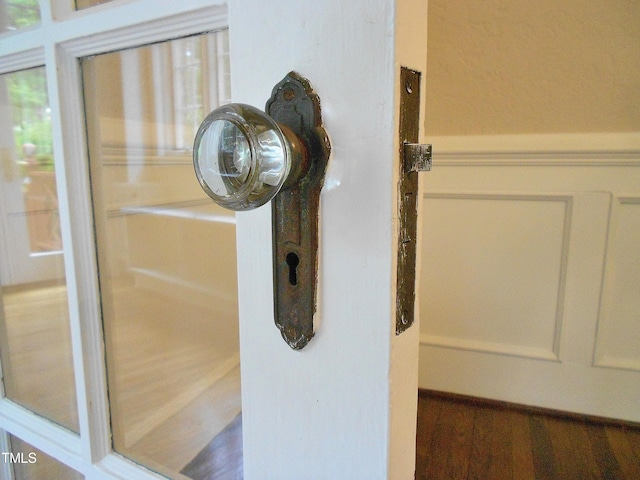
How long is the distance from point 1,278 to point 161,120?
1.05 feet

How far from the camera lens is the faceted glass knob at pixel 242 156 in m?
0.23

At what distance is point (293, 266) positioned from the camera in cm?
28

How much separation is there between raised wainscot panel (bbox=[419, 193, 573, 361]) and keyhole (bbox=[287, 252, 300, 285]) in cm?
122

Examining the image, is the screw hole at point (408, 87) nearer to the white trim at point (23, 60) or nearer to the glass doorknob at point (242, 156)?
the glass doorknob at point (242, 156)

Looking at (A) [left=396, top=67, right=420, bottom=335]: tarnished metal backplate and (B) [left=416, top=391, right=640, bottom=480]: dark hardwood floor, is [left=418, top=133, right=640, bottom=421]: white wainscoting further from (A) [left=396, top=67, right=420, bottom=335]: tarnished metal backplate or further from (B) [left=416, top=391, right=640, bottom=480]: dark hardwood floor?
(A) [left=396, top=67, right=420, bottom=335]: tarnished metal backplate

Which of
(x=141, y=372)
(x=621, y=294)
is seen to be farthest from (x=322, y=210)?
(x=621, y=294)

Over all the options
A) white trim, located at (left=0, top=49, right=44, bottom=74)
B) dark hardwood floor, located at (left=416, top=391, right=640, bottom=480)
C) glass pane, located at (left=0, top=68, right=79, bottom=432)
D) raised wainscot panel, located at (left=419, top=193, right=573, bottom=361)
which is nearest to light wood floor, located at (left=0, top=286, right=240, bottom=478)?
glass pane, located at (left=0, top=68, right=79, bottom=432)

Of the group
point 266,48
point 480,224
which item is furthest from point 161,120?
point 480,224

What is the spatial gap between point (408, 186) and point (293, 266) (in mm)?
90

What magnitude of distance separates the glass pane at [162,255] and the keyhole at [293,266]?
0.16 metres

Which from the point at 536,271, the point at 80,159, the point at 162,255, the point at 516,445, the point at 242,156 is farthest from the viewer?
the point at 536,271

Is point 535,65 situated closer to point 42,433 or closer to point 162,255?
point 162,255

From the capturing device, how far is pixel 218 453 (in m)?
0.45

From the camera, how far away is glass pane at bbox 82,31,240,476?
1.46 feet
